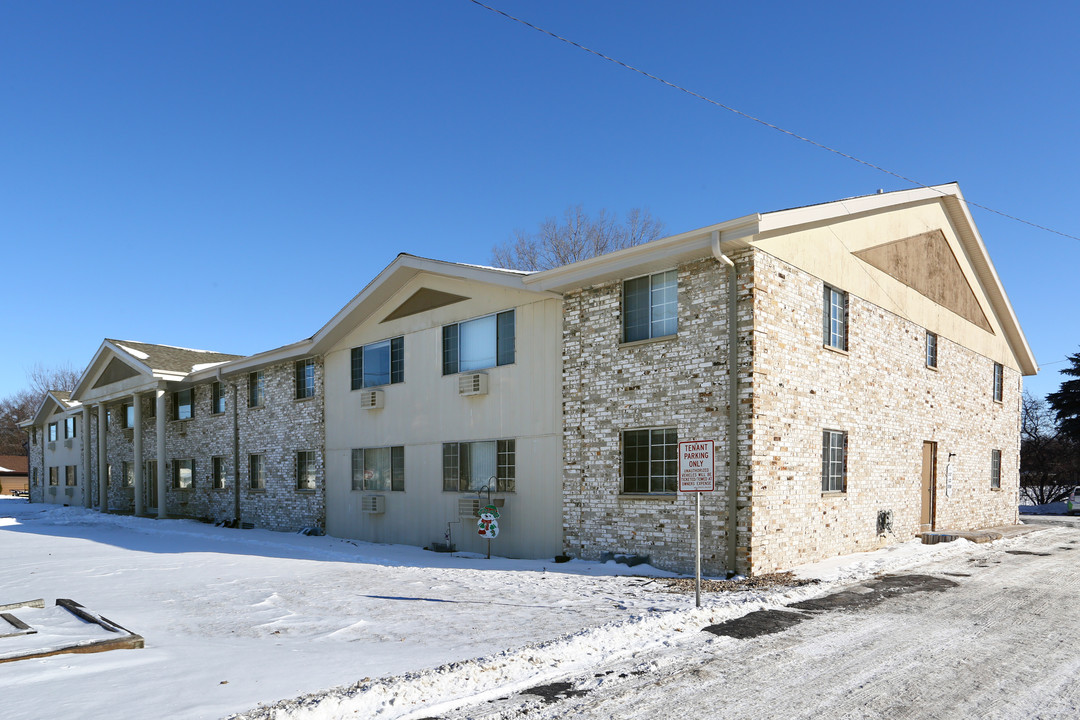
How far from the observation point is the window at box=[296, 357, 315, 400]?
72.0 ft

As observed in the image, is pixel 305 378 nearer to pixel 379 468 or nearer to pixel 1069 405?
pixel 379 468

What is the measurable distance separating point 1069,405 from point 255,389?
4245 centimetres

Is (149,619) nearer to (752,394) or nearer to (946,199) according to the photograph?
(752,394)

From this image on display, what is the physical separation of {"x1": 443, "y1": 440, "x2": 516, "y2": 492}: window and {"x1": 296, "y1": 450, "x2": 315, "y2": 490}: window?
643 centimetres

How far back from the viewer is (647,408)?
42.5 ft

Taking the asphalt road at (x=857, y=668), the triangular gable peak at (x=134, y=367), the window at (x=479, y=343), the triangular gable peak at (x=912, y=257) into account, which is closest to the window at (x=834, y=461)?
the triangular gable peak at (x=912, y=257)

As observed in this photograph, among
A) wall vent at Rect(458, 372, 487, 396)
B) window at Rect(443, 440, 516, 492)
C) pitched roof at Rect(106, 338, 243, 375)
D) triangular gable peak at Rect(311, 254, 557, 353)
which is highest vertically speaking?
triangular gable peak at Rect(311, 254, 557, 353)

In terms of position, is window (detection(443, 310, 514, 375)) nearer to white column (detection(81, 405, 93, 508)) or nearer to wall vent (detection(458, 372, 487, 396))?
wall vent (detection(458, 372, 487, 396))

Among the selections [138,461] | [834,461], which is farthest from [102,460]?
[834,461]

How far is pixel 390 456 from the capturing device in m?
18.9

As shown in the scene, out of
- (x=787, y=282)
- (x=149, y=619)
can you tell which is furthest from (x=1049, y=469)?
(x=149, y=619)

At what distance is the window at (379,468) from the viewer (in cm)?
1853

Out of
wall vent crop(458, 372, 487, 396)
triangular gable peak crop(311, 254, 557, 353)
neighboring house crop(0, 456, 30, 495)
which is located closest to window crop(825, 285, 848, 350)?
triangular gable peak crop(311, 254, 557, 353)

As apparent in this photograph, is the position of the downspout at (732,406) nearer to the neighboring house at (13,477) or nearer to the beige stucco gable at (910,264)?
the beige stucco gable at (910,264)
